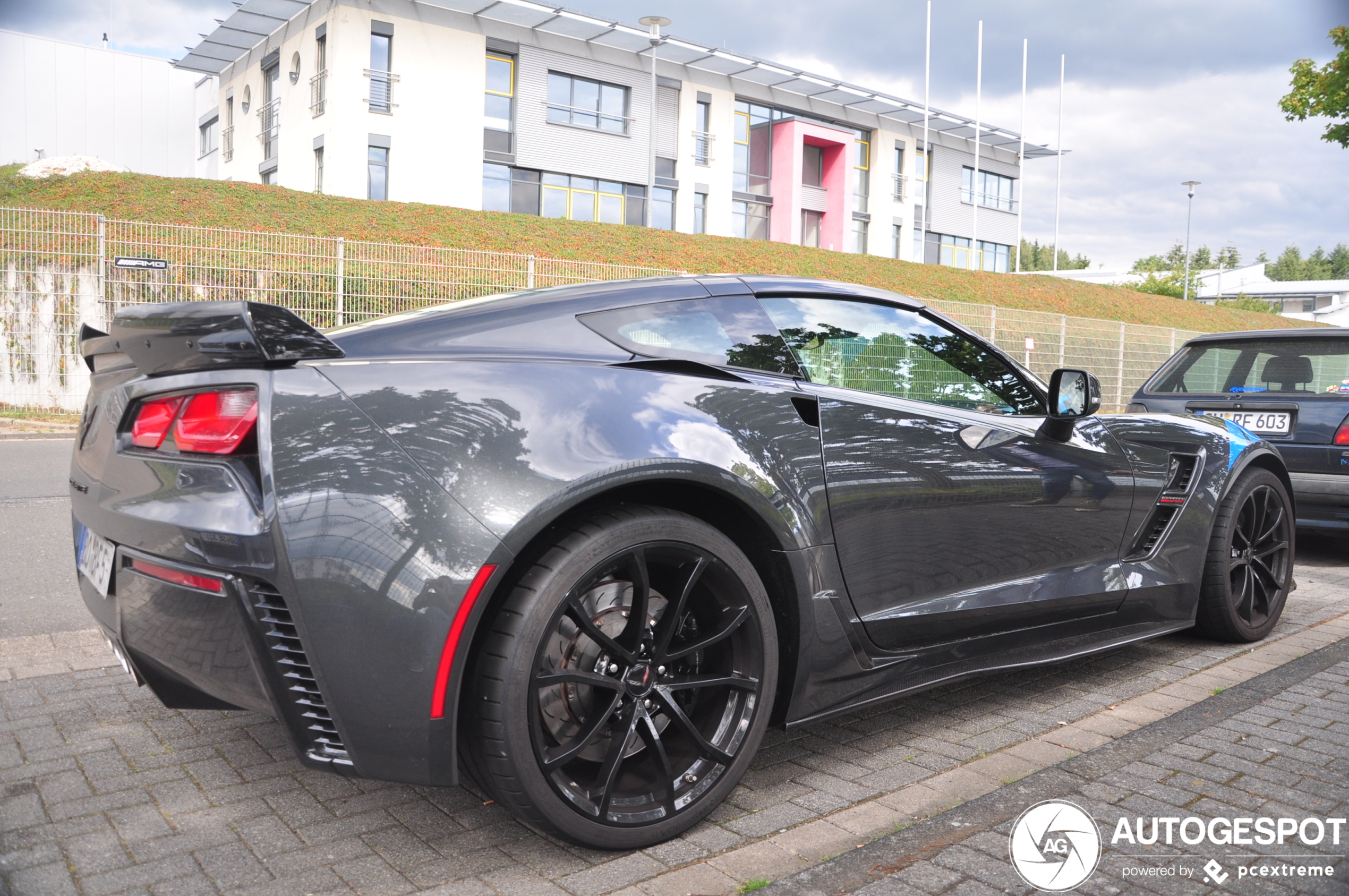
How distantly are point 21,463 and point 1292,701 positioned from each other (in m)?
10.0

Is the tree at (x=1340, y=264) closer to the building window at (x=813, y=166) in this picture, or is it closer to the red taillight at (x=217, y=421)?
the building window at (x=813, y=166)

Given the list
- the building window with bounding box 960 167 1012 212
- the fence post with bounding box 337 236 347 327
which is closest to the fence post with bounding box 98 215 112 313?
the fence post with bounding box 337 236 347 327

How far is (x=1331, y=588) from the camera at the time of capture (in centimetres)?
559

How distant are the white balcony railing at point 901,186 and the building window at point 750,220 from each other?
6.90 meters

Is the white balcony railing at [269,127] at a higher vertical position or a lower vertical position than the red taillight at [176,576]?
higher

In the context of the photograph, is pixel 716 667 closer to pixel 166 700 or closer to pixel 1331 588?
pixel 166 700

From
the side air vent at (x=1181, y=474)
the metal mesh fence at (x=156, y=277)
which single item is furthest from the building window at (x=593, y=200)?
the side air vent at (x=1181, y=474)

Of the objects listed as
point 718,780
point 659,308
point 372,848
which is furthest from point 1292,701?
point 372,848

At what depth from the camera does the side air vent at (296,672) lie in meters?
2.05

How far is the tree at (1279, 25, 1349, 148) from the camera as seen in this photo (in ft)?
47.7

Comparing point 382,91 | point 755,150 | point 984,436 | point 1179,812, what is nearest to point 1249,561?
point 984,436

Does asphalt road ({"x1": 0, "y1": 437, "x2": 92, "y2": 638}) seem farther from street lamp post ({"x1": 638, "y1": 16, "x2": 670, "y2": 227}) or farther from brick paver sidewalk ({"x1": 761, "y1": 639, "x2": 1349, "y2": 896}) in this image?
street lamp post ({"x1": 638, "y1": 16, "x2": 670, "y2": 227})

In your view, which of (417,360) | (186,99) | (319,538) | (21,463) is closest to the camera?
(319,538)

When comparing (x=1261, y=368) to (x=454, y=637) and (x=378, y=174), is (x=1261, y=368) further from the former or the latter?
(x=378, y=174)
